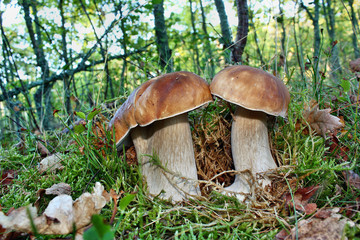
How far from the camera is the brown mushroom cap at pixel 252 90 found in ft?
4.00

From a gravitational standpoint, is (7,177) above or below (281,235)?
above

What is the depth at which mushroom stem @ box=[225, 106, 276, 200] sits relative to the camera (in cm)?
146

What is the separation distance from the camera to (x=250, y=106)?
1219 mm

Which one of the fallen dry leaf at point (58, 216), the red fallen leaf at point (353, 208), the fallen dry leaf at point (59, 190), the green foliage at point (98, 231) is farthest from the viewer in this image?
the fallen dry leaf at point (59, 190)

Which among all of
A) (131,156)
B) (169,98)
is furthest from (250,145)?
(131,156)

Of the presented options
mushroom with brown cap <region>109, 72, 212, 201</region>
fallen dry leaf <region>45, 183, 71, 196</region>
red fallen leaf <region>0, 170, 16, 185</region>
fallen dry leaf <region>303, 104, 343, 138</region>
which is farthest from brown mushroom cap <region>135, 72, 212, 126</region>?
red fallen leaf <region>0, 170, 16, 185</region>

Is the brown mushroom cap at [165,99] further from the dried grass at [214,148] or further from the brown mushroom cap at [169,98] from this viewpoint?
the dried grass at [214,148]

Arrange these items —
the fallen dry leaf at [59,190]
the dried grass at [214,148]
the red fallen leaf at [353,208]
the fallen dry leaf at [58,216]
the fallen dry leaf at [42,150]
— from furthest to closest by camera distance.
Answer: the fallen dry leaf at [42,150], the dried grass at [214,148], the fallen dry leaf at [59,190], the red fallen leaf at [353,208], the fallen dry leaf at [58,216]

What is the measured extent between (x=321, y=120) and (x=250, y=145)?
0.60 m

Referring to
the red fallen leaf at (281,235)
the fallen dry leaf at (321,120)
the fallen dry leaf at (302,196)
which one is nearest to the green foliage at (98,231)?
the red fallen leaf at (281,235)

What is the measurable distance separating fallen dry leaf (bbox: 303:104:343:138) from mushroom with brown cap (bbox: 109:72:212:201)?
0.88 meters

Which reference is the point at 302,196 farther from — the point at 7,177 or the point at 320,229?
the point at 7,177

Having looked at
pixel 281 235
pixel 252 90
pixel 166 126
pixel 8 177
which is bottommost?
pixel 281 235

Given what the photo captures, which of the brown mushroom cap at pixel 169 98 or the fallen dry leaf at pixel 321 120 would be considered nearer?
the brown mushroom cap at pixel 169 98
